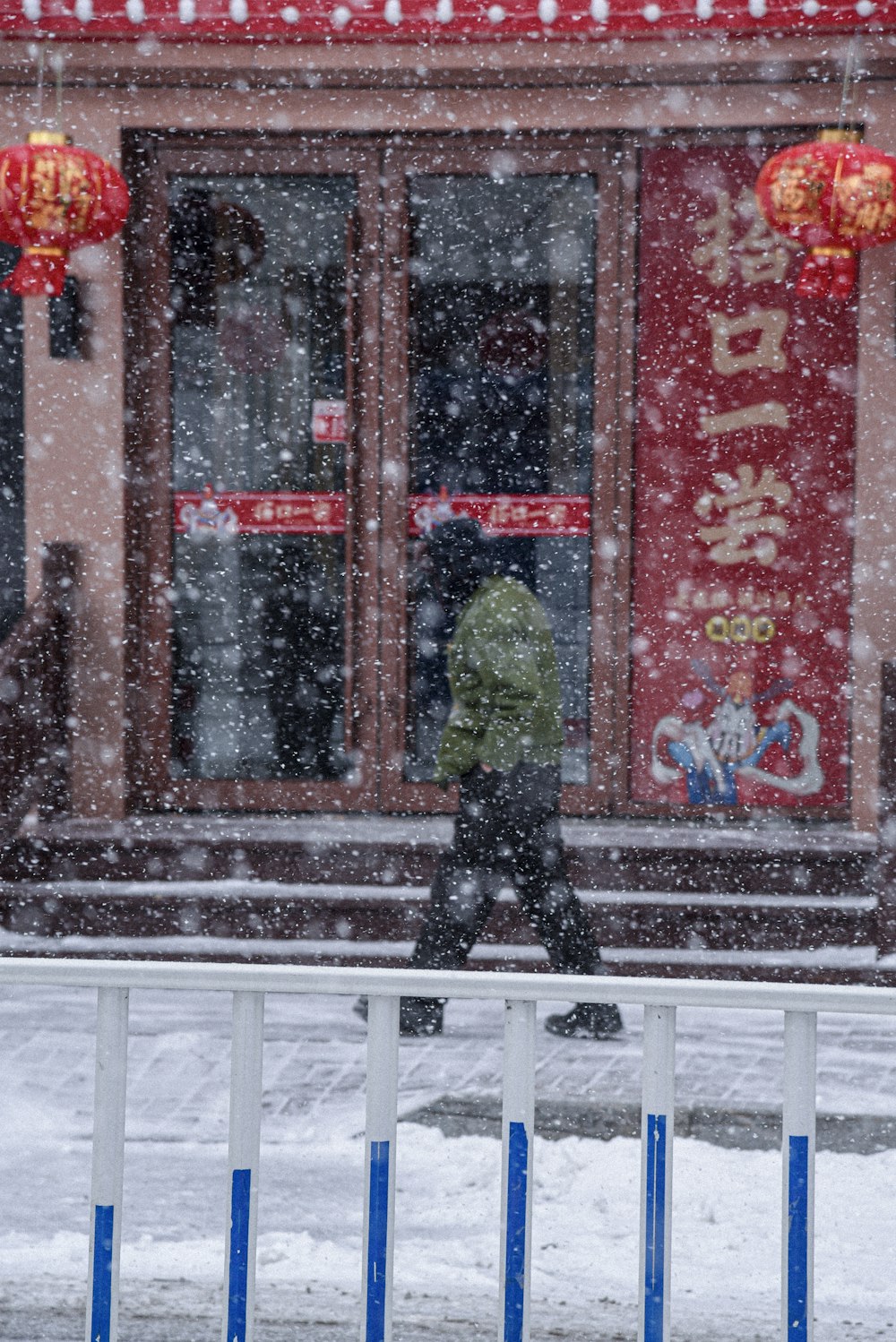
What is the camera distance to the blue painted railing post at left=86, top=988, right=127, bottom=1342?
2721 mm

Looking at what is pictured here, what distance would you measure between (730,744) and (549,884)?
2189 mm

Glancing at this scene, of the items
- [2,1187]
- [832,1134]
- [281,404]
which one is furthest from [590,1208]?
[281,404]

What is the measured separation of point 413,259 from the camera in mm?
8188

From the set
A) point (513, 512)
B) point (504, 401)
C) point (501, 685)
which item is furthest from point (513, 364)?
point (501, 685)

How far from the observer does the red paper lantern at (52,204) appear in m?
6.71

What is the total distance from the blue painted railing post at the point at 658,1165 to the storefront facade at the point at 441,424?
215 inches

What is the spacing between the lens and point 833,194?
21.7 ft

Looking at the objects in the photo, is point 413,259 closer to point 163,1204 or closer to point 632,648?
point 632,648

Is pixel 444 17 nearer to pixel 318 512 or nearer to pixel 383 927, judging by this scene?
pixel 318 512

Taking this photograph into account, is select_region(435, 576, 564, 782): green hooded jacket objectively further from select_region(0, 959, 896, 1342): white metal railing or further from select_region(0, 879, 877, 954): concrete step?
select_region(0, 959, 896, 1342): white metal railing

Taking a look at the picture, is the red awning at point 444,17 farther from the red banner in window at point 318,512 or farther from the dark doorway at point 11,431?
the red banner in window at point 318,512

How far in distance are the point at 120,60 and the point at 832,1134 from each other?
6.12 metres

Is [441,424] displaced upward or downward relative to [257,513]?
upward

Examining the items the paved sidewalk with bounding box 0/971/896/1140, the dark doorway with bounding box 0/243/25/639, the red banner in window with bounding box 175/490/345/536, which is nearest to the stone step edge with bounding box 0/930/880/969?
the paved sidewalk with bounding box 0/971/896/1140
